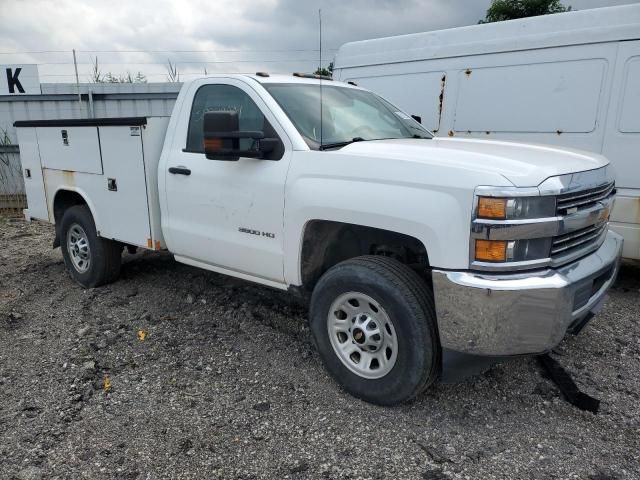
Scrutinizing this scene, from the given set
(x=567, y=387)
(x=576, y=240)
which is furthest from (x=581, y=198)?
(x=567, y=387)

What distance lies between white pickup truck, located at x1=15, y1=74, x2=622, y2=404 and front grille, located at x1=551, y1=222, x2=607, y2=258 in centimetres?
1

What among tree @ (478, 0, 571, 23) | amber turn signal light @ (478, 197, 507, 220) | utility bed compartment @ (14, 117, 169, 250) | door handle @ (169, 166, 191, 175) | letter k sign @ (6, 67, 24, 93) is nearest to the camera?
amber turn signal light @ (478, 197, 507, 220)

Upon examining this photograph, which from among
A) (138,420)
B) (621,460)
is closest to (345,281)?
(138,420)

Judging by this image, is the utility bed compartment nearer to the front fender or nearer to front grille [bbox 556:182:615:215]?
the front fender

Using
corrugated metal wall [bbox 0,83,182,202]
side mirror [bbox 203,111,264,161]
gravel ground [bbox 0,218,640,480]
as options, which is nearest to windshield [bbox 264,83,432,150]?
side mirror [bbox 203,111,264,161]

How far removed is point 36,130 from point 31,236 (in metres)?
3.17

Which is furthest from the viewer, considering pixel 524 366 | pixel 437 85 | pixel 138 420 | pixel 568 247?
pixel 437 85

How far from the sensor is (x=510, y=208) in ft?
8.54

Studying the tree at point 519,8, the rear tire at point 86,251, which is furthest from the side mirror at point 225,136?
the tree at point 519,8

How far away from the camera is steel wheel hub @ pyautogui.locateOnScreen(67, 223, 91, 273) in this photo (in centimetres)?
529

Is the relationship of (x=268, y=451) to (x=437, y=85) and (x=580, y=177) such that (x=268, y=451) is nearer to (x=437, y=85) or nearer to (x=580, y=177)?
(x=580, y=177)

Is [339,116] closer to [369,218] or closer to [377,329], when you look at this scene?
[369,218]

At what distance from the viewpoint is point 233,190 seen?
3.76 m

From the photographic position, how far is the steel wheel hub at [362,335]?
312 centimetres
